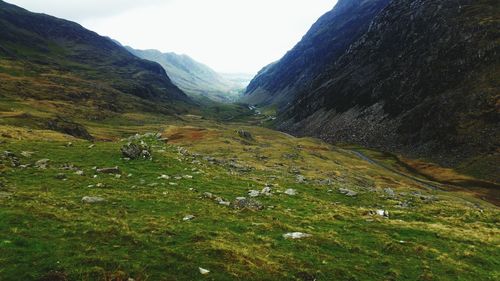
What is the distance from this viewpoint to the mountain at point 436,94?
123562mm

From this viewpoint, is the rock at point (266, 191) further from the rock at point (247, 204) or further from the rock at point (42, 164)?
the rock at point (42, 164)

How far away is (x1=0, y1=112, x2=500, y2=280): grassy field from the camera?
55.2 ft

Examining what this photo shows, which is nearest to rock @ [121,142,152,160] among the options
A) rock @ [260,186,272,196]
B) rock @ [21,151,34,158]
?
rock @ [21,151,34,158]

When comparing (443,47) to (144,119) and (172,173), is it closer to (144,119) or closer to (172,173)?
(144,119)

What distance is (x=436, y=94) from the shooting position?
148 metres

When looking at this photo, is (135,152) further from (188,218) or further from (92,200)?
(188,218)

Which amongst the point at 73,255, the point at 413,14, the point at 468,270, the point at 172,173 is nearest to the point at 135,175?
the point at 172,173

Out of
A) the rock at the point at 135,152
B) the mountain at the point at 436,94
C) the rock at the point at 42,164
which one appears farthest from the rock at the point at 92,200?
the mountain at the point at 436,94

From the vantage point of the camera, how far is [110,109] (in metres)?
174

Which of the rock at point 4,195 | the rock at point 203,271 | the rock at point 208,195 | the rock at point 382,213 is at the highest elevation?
the rock at point 203,271

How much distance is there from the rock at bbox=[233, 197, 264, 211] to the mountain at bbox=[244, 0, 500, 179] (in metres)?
96.8

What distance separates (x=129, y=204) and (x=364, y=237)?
14973 millimetres

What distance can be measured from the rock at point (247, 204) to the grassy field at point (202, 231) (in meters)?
0.39

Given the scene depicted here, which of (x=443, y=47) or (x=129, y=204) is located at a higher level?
(x=443, y=47)
